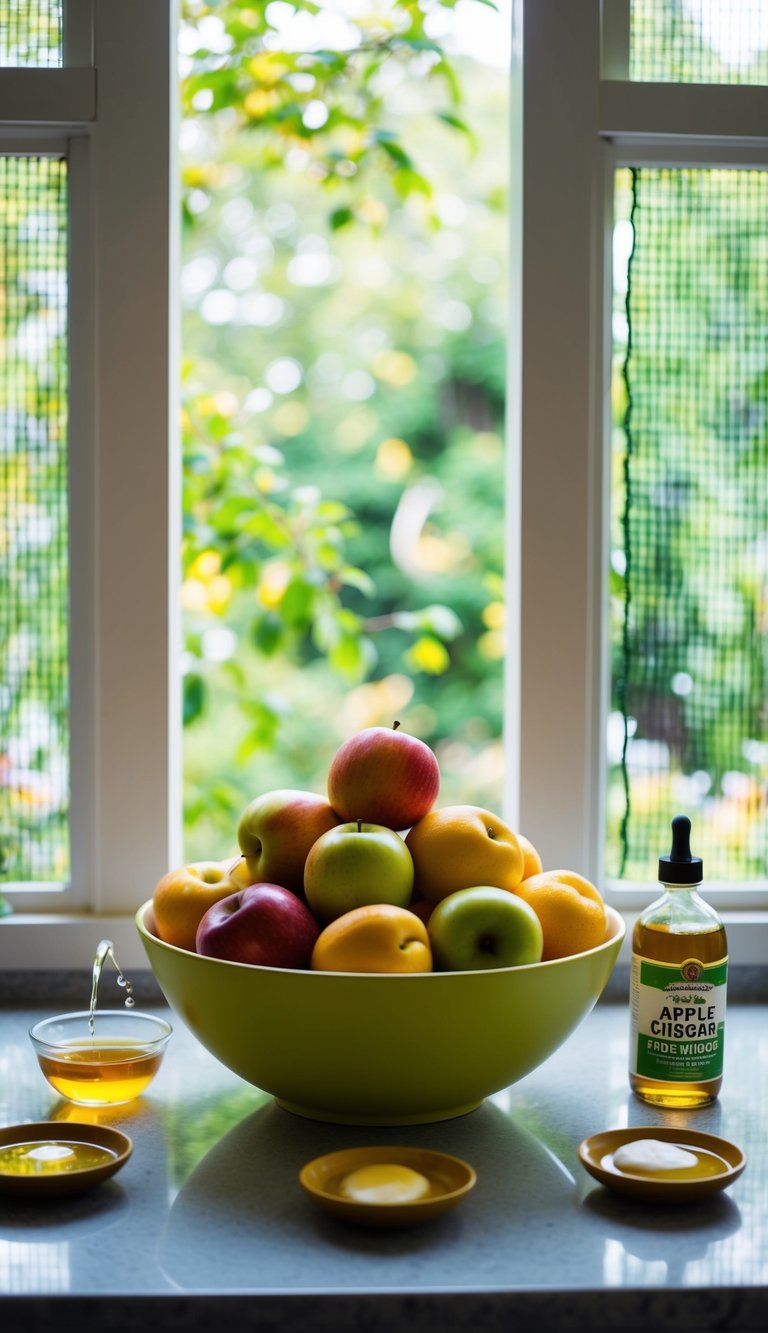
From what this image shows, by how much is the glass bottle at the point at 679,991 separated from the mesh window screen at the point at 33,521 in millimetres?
658

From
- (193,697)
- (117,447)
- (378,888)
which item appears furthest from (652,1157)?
(193,697)

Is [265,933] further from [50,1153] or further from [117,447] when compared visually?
[117,447]

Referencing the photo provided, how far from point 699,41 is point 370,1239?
121cm

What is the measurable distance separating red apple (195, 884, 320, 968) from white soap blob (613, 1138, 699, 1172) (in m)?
0.27

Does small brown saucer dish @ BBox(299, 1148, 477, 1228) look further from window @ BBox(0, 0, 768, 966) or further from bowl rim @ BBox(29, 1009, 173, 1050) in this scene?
window @ BBox(0, 0, 768, 966)

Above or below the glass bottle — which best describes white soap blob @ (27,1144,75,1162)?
below

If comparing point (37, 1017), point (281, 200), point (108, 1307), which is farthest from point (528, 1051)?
point (281, 200)

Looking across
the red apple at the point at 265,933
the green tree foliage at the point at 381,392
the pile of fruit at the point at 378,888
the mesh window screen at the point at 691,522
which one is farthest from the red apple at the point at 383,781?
the green tree foliage at the point at 381,392

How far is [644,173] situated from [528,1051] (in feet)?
3.08

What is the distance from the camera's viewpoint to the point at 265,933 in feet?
3.05

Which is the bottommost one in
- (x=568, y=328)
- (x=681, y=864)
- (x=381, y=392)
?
(x=681, y=864)

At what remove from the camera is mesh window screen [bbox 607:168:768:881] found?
1.36m

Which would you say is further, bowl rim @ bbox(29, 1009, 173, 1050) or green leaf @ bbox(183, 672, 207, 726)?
green leaf @ bbox(183, 672, 207, 726)

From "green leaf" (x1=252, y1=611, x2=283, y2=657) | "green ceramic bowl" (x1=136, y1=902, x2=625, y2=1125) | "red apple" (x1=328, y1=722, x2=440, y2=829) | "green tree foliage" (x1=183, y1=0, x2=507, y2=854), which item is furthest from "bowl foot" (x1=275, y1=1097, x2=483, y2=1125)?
"green tree foliage" (x1=183, y1=0, x2=507, y2=854)
